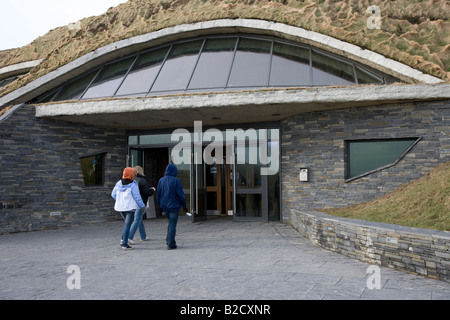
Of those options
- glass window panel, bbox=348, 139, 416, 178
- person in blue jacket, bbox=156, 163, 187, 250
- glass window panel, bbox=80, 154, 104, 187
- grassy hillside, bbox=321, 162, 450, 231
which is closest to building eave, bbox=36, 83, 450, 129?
glass window panel, bbox=348, 139, 416, 178

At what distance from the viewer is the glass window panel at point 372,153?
1052 centimetres

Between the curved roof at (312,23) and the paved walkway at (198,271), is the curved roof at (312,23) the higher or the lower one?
the higher one

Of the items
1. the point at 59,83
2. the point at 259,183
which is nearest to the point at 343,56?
the point at 259,183

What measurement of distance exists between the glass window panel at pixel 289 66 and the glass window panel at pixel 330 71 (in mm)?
250

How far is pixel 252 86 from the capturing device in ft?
37.6

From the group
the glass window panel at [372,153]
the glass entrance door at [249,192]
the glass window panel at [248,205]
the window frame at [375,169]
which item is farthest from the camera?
the glass window panel at [248,205]

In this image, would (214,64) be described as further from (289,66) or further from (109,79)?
(109,79)

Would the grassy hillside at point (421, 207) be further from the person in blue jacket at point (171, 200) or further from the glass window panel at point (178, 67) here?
the glass window panel at point (178, 67)

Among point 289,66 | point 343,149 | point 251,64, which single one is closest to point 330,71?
point 289,66

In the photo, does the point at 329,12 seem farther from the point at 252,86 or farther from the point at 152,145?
the point at 152,145

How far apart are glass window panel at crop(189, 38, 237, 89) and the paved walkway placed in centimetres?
449

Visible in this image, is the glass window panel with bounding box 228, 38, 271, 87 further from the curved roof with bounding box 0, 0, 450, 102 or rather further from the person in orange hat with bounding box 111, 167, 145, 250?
the person in orange hat with bounding box 111, 167, 145, 250

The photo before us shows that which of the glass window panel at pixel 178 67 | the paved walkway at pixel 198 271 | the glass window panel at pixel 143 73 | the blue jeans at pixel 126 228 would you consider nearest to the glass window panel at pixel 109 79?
the glass window panel at pixel 143 73

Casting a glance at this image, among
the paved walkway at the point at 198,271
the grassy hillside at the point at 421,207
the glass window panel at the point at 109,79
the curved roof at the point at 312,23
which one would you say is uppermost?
the curved roof at the point at 312,23
